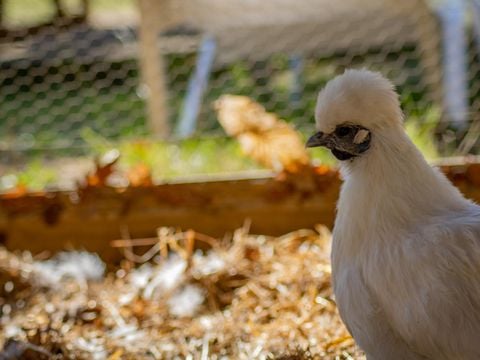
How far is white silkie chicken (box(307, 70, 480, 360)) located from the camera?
3.53ft

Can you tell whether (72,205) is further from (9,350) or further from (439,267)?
(439,267)

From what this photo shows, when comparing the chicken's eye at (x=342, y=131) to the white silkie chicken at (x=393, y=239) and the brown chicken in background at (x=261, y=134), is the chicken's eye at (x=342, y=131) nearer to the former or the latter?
the white silkie chicken at (x=393, y=239)

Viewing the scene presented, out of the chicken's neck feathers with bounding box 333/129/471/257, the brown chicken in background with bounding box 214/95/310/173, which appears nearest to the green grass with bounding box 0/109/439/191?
the brown chicken in background with bounding box 214/95/310/173

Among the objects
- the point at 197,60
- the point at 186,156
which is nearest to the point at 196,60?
the point at 197,60

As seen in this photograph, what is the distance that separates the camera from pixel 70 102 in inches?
148

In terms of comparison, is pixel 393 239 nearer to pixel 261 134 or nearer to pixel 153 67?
pixel 261 134

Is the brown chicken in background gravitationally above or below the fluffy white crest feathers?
below

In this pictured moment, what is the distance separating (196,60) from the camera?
12.9ft

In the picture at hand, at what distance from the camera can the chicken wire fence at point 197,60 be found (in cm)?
329

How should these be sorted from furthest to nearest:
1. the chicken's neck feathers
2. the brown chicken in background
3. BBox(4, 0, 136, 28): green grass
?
BBox(4, 0, 136, 28): green grass < the brown chicken in background < the chicken's neck feathers

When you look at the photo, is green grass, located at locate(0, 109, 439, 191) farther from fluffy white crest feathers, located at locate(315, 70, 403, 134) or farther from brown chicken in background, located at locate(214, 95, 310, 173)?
fluffy white crest feathers, located at locate(315, 70, 403, 134)

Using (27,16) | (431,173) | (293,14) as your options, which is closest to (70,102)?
(27,16)

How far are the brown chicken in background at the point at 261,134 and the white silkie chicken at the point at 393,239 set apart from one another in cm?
86

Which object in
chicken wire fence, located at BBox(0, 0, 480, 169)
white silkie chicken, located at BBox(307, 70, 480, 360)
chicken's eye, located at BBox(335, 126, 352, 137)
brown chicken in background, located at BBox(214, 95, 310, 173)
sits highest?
chicken's eye, located at BBox(335, 126, 352, 137)
